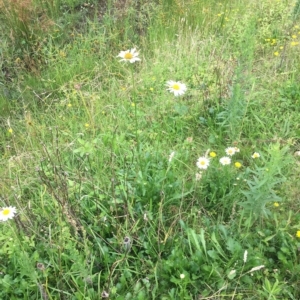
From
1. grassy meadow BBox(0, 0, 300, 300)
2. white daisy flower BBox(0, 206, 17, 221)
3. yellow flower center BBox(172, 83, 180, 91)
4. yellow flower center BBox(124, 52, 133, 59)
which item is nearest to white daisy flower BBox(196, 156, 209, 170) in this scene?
grassy meadow BBox(0, 0, 300, 300)

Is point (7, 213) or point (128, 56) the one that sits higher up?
point (128, 56)

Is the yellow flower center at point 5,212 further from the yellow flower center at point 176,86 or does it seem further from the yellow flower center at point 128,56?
the yellow flower center at point 176,86

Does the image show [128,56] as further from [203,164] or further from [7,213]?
[7,213]

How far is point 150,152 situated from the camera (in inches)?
95.1

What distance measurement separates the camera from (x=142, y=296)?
1.67 meters

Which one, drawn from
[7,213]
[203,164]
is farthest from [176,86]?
[7,213]

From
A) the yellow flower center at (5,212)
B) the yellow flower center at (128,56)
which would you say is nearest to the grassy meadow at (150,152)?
the yellow flower center at (5,212)

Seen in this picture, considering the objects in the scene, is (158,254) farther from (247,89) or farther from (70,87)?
(70,87)

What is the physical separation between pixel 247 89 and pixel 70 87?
4.94ft

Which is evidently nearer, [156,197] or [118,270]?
[118,270]

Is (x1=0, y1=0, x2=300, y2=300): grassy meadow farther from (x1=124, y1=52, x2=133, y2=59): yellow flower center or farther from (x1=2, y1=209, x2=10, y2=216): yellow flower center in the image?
(x1=124, y1=52, x2=133, y2=59): yellow flower center

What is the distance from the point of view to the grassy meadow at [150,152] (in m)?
1.78

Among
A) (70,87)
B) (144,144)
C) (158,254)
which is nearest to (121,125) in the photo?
(144,144)

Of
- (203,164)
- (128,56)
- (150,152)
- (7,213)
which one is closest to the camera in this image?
(7,213)
